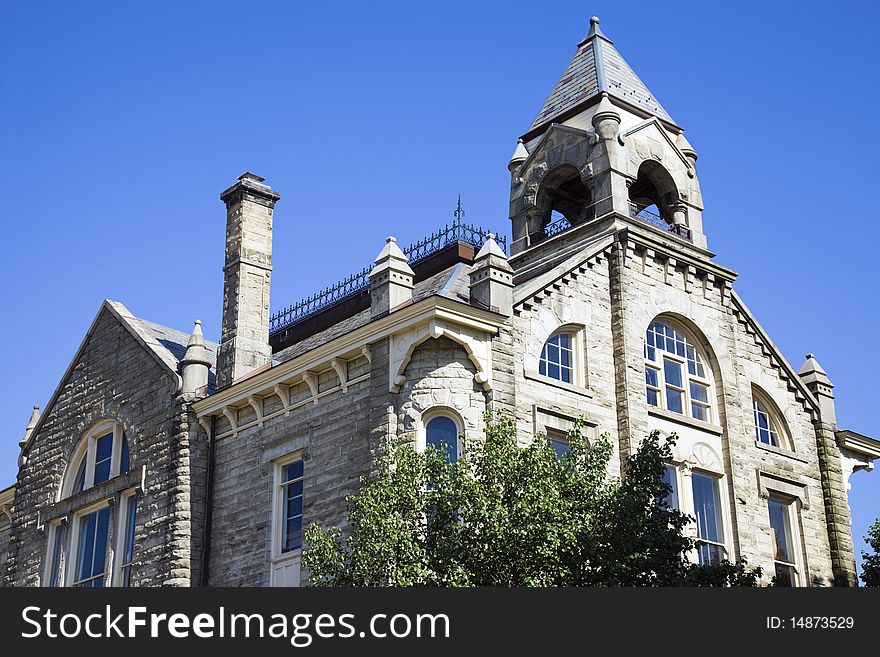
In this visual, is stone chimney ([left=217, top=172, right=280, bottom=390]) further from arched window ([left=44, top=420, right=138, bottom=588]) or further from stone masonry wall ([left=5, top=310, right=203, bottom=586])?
Result: arched window ([left=44, top=420, right=138, bottom=588])

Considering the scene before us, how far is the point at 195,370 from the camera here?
32.9 metres

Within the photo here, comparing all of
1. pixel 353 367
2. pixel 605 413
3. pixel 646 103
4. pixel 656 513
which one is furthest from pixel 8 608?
pixel 646 103

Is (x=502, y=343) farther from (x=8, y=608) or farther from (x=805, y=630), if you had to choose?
(x=8, y=608)

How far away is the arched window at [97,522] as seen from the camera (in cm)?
3294

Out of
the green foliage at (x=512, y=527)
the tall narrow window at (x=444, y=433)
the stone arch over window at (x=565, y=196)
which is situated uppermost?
the stone arch over window at (x=565, y=196)

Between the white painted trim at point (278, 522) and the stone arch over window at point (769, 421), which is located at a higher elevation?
the stone arch over window at point (769, 421)

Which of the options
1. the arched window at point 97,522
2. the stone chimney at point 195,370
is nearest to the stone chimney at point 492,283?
the stone chimney at point 195,370

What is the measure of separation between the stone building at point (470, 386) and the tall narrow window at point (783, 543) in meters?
0.07

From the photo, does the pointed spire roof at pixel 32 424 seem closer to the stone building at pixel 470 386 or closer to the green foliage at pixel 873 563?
the stone building at pixel 470 386

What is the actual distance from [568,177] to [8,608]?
21866 mm

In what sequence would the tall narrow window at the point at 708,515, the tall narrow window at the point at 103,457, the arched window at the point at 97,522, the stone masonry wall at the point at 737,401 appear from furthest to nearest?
1. the tall narrow window at the point at 103,457
2. the arched window at the point at 97,522
3. the stone masonry wall at the point at 737,401
4. the tall narrow window at the point at 708,515

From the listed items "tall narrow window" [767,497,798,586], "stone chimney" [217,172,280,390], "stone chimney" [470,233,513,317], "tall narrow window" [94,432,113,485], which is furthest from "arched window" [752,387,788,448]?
"tall narrow window" [94,432,113,485]

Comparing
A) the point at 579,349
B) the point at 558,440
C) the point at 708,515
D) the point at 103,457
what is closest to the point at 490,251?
the point at 579,349

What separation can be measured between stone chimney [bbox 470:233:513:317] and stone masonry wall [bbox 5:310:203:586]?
8191mm
